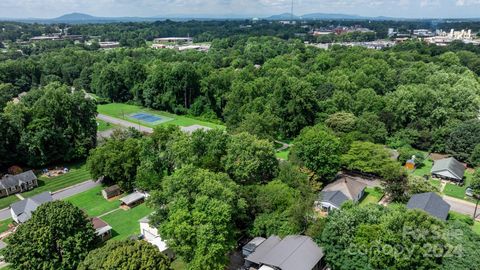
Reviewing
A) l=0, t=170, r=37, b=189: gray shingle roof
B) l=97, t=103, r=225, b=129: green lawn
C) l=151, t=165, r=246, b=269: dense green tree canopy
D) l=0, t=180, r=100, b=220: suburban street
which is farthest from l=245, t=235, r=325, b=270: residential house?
l=97, t=103, r=225, b=129: green lawn

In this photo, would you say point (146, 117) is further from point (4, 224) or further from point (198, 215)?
point (198, 215)

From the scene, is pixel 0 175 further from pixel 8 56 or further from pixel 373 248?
pixel 8 56

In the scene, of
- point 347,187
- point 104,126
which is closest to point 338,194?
point 347,187

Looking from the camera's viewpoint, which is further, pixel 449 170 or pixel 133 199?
pixel 449 170

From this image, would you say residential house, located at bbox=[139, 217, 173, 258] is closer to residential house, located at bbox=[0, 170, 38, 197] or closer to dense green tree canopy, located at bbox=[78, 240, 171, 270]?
dense green tree canopy, located at bbox=[78, 240, 171, 270]

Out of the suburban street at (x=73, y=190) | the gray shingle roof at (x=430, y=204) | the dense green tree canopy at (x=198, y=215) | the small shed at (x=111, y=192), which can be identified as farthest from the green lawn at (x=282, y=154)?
the suburban street at (x=73, y=190)

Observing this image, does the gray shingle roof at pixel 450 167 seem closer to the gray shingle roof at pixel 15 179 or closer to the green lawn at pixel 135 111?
the green lawn at pixel 135 111

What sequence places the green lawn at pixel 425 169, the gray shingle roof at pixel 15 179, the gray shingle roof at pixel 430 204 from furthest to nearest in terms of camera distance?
1. the green lawn at pixel 425 169
2. the gray shingle roof at pixel 15 179
3. the gray shingle roof at pixel 430 204
